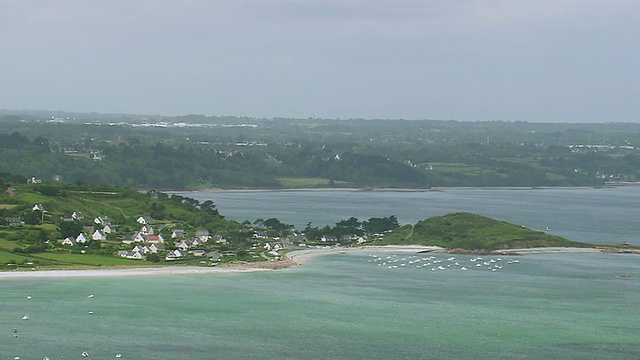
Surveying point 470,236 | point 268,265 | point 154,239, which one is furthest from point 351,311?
point 470,236

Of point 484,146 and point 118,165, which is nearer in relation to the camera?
point 118,165

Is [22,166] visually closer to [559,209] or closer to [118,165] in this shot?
[118,165]

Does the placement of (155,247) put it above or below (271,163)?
above

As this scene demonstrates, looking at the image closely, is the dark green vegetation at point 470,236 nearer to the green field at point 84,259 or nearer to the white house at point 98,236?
the white house at point 98,236

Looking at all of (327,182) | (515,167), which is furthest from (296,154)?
(515,167)

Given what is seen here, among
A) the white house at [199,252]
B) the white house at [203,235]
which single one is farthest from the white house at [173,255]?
the white house at [203,235]

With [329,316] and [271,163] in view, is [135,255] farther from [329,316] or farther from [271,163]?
[271,163]

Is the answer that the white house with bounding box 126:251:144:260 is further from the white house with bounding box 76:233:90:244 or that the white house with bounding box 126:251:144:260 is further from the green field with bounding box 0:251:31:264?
the green field with bounding box 0:251:31:264

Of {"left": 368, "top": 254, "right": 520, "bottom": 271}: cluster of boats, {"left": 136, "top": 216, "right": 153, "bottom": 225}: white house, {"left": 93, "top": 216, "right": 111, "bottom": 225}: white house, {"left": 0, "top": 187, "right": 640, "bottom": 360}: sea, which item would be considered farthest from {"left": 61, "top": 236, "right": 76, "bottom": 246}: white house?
{"left": 368, "top": 254, "right": 520, "bottom": 271}: cluster of boats
